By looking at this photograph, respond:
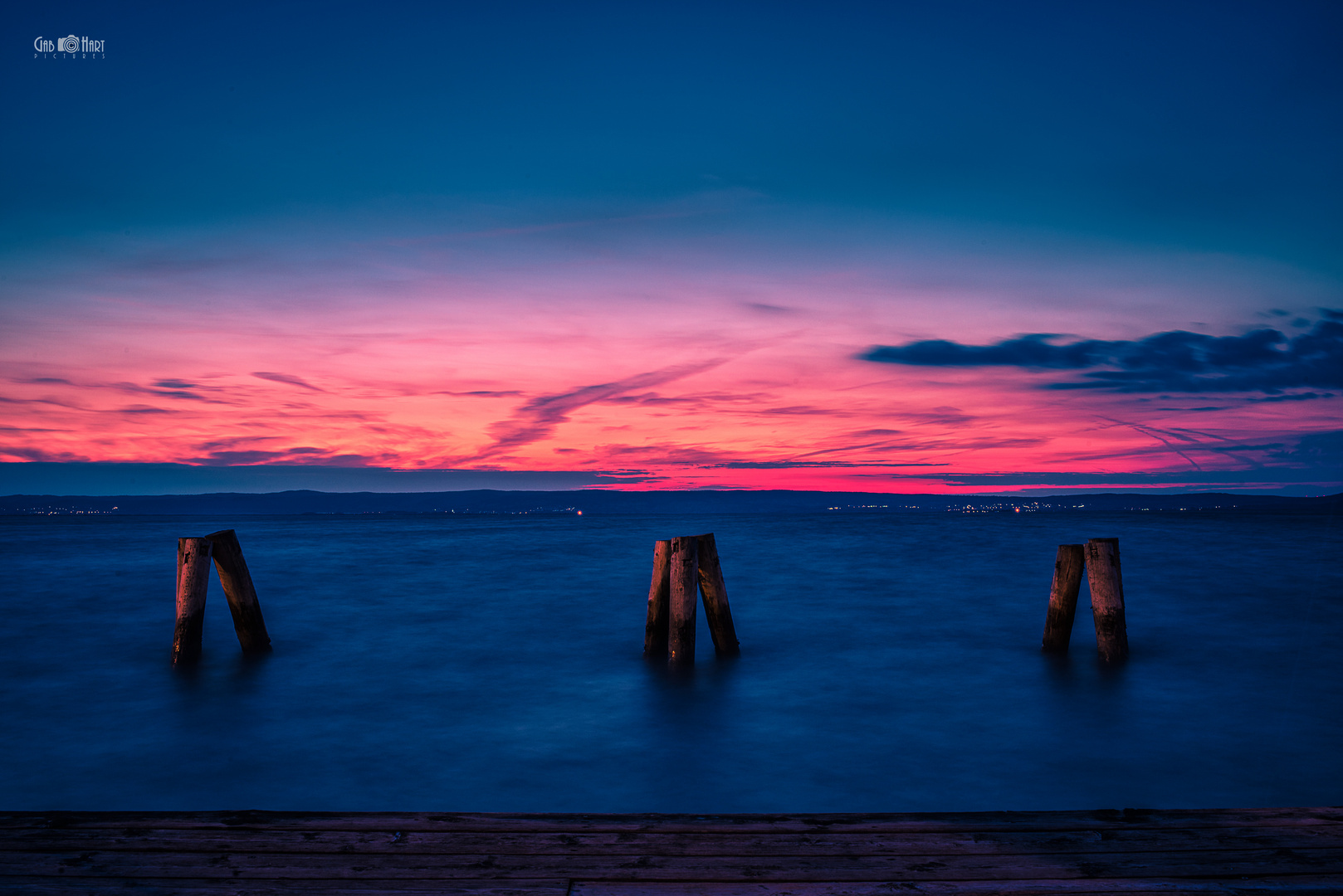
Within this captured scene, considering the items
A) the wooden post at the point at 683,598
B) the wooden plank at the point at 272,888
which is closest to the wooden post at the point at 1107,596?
the wooden post at the point at 683,598

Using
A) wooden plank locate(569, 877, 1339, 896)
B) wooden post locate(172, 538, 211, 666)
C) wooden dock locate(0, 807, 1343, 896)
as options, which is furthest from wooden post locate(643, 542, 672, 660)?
wooden plank locate(569, 877, 1339, 896)

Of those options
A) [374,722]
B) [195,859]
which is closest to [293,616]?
[374,722]

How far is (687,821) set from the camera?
432 centimetres

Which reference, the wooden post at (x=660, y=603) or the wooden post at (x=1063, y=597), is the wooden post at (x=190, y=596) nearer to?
the wooden post at (x=660, y=603)

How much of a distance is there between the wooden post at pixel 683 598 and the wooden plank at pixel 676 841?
220 inches

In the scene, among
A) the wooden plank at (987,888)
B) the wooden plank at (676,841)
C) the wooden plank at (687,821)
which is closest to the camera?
the wooden plank at (987,888)

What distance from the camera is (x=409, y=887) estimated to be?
141 inches

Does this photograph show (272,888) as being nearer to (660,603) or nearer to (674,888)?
(674,888)

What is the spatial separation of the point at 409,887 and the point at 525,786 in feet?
11.8

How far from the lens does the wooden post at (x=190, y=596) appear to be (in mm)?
10375

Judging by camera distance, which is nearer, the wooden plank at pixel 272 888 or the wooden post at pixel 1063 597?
the wooden plank at pixel 272 888

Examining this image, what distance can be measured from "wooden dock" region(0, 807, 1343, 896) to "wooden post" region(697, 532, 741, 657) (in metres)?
5.85

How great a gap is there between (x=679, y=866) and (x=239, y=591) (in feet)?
31.3

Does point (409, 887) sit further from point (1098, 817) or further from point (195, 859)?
point (1098, 817)
